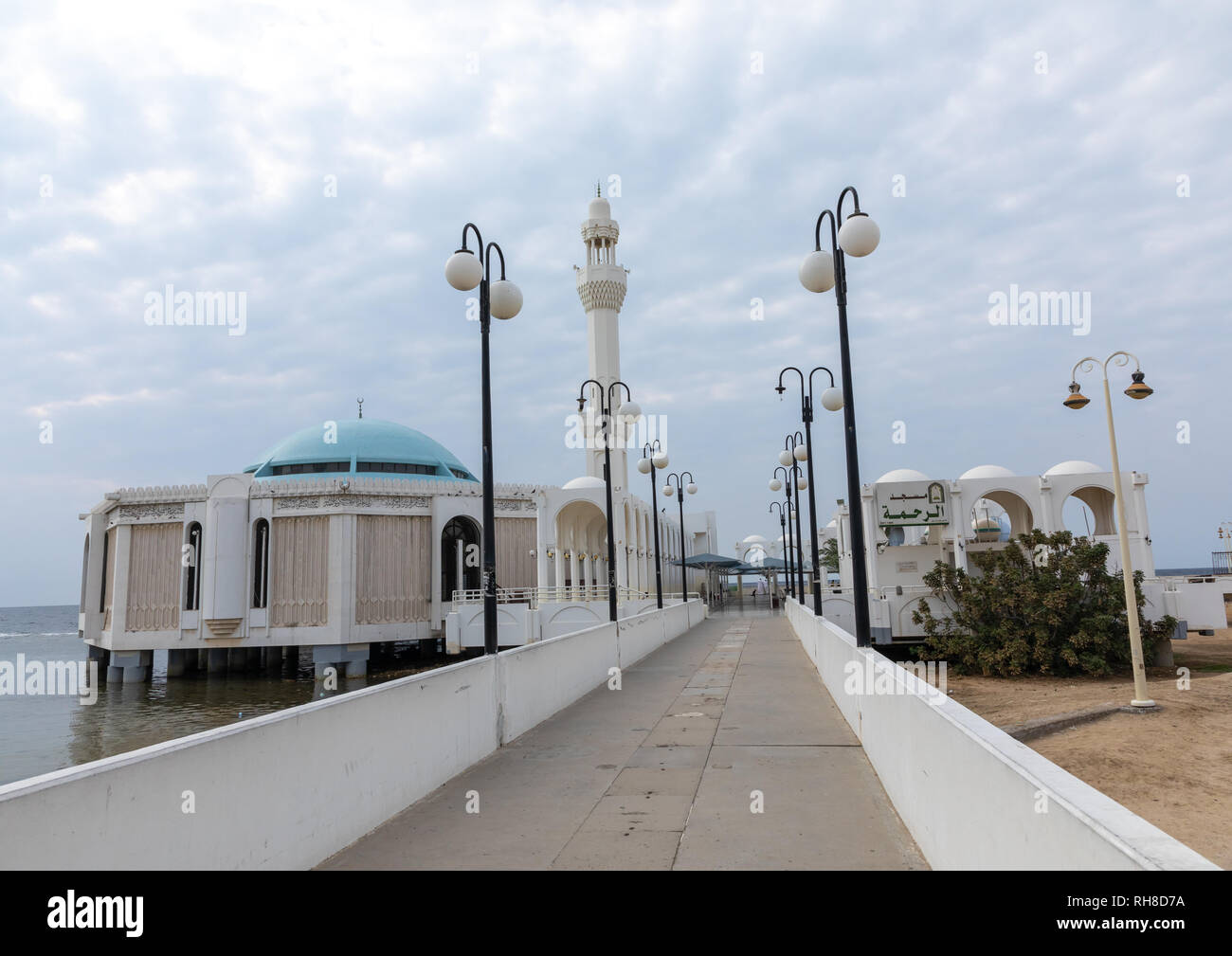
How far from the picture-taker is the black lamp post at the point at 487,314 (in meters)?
9.39

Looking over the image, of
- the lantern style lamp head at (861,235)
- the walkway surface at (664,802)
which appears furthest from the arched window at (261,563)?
the lantern style lamp head at (861,235)

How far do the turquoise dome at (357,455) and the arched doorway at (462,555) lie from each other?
7059mm

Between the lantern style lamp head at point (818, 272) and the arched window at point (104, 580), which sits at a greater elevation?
the lantern style lamp head at point (818, 272)

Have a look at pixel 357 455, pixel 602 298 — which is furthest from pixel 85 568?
pixel 602 298

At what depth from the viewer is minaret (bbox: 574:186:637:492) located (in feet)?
155

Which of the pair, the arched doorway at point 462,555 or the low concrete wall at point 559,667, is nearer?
the low concrete wall at point 559,667

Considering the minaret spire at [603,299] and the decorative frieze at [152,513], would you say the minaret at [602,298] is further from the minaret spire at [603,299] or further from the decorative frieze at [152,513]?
the decorative frieze at [152,513]

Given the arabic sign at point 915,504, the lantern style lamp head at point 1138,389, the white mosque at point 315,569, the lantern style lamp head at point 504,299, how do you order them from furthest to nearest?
the white mosque at point 315,569, the arabic sign at point 915,504, the lantern style lamp head at point 1138,389, the lantern style lamp head at point 504,299

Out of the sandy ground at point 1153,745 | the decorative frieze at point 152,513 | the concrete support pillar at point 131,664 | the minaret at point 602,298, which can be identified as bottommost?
the concrete support pillar at point 131,664

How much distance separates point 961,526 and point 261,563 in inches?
1144
